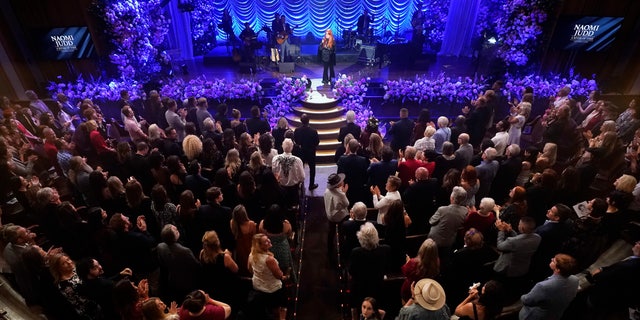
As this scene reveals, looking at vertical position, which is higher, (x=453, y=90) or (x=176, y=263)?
(x=453, y=90)

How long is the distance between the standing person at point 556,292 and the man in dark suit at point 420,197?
156 cm

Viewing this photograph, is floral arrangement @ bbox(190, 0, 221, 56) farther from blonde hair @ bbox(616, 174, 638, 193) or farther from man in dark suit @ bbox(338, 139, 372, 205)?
blonde hair @ bbox(616, 174, 638, 193)

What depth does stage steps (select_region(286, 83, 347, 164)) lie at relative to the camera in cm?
806

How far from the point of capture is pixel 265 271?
3.38 metres

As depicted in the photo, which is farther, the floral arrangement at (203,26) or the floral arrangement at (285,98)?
the floral arrangement at (203,26)

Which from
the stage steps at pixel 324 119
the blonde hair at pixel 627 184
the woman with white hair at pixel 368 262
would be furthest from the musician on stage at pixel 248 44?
the blonde hair at pixel 627 184

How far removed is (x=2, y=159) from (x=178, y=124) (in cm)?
260

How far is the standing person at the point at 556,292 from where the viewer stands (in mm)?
2963

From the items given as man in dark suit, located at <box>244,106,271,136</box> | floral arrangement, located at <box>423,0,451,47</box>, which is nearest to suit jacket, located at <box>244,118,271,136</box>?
man in dark suit, located at <box>244,106,271,136</box>

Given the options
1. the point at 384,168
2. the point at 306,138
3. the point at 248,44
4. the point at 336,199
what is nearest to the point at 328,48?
the point at 248,44

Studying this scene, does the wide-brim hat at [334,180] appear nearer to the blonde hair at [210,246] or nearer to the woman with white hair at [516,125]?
the blonde hair at [210,246]

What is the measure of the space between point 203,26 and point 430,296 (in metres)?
13.5

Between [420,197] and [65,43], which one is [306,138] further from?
[65,43]

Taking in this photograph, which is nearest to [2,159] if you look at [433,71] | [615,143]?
[615,143]
